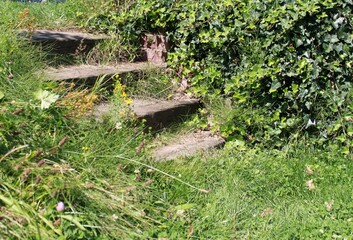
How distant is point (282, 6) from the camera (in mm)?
4902

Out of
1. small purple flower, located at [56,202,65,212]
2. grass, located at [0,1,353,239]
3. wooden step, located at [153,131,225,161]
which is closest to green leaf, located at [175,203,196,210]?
grass, located at [0,1,353,239]

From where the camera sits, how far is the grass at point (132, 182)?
312cm

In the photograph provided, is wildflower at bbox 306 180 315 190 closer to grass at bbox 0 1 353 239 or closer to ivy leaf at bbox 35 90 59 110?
grass at bbox 0 1 353 239

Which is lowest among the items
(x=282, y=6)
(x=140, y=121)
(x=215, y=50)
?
(x=140, y=121)

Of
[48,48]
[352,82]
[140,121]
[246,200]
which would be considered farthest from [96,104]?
[352,82]

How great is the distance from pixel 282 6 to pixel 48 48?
217 cm

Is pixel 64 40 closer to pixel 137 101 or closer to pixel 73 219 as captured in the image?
pixel 137 101

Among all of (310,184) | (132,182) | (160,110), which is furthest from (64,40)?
(310,184)

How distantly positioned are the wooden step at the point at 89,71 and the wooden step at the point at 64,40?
23cm

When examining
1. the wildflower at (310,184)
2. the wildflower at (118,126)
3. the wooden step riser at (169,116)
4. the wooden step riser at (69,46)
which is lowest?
the wildflower at (310,184)

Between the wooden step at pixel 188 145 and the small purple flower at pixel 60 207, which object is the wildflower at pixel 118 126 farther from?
the small purple flower at pixel 60 207

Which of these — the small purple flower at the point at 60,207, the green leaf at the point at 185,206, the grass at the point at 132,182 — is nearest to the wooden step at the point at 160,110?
the grass at the point at 132,182

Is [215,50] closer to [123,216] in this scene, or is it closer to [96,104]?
[96,104]

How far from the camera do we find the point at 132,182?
361 centimetres
